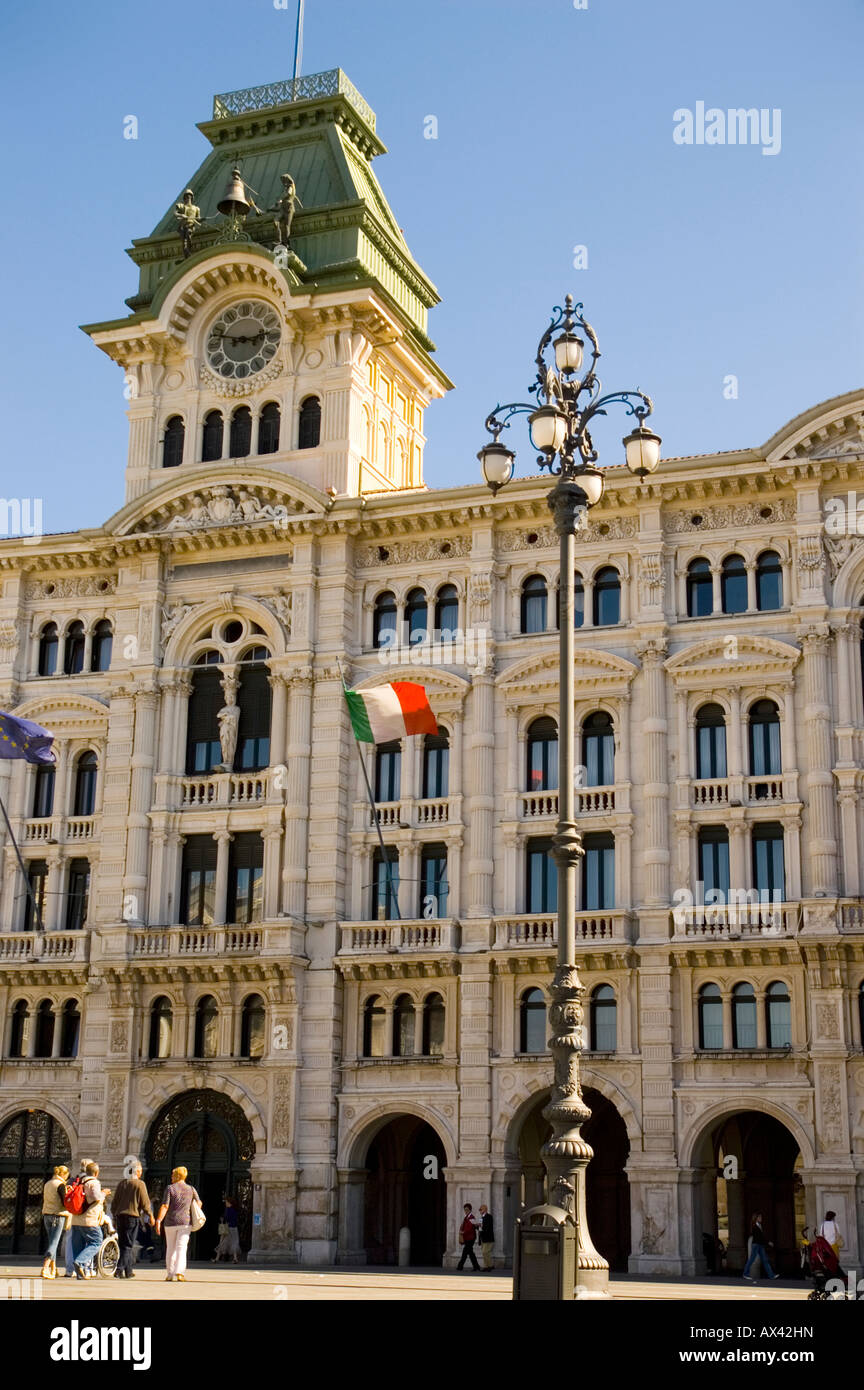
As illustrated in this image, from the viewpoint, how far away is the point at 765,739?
41.0m

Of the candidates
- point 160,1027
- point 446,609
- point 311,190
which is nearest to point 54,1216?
point 160,1027

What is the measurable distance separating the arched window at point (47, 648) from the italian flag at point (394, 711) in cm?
1213

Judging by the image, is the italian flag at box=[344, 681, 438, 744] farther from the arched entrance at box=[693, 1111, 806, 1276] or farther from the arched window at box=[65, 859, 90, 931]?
the arched entrance at box=[693, 1111, 806, 1276]

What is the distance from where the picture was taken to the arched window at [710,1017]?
3962 cm

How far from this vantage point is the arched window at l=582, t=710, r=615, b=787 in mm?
42281

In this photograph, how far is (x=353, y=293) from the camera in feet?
152

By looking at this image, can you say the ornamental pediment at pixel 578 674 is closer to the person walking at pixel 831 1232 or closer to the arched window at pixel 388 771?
the arched window at pixel 388 771

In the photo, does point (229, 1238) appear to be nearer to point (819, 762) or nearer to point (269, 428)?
point (819, 762)

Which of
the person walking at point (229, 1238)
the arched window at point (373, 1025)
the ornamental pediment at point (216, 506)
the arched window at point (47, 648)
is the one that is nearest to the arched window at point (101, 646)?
the arched window at point (47, 648)

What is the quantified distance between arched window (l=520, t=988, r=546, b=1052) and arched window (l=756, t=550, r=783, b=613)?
1075 cm

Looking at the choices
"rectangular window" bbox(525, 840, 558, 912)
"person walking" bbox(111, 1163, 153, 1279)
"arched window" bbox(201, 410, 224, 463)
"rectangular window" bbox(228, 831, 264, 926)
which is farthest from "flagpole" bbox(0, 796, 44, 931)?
"person walking" bbox(111, 1163, 153, 1279)

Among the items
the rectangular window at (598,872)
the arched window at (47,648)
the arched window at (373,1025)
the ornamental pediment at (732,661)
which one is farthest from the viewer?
the arched window at (47,648)

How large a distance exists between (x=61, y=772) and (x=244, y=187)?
17197mm

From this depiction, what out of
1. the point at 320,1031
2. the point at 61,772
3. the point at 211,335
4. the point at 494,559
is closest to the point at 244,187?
the point at 211,335
